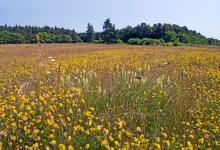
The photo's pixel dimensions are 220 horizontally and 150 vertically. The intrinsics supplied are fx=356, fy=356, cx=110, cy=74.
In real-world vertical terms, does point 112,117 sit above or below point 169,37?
below

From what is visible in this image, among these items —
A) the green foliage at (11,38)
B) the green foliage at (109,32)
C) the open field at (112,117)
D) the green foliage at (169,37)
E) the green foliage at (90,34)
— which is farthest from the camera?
the green foliage at (90,34)

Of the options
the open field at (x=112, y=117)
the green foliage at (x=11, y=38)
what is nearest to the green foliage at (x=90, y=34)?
the green foliage at (x=11, y=38)

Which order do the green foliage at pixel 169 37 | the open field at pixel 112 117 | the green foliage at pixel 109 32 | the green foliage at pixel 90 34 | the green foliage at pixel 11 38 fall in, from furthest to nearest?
the green foliage at pixel 90 34
the green foliage at pixel 11 38
the green foliage at pixel 169 37
the green foliage at pixel 109 32
the open field at pixel 112 117

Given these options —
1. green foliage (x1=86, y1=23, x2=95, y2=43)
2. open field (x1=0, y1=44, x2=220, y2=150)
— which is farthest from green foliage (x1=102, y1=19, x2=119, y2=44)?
open field (x1=0, y1=44, x2=220, y2=150)

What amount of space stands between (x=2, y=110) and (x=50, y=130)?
577 mm

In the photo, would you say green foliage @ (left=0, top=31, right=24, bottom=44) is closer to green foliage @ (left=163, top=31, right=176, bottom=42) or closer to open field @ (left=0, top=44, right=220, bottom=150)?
green foliage @ (left=163, top=31, right=176, bottom=42)

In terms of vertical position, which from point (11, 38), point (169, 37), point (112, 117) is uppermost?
point (169, 37)

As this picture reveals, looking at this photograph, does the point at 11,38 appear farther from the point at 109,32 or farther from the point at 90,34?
the point at 109,32

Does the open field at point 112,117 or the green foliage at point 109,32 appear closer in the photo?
the open field at point 112,117

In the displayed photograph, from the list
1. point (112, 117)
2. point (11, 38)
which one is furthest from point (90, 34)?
point (112, 117)

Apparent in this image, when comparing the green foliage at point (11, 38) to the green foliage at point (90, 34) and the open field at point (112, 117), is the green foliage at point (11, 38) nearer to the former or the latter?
the green foliage at point (90, 34)

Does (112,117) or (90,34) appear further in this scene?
(90,34)

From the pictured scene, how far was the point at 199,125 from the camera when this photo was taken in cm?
388


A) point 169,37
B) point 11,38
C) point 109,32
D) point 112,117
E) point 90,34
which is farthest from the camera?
point 90,34
